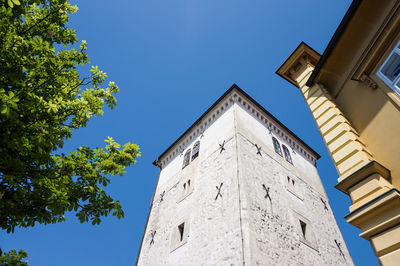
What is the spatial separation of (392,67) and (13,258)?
22.0m

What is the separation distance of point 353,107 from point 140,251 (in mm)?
15267

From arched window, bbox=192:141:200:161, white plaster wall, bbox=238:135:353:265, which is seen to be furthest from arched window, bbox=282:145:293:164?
arched window, bbox=192:141:200:161

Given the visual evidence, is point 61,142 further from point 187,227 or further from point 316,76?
point 187,227

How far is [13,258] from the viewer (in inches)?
621

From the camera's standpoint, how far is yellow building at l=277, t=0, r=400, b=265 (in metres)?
4.19

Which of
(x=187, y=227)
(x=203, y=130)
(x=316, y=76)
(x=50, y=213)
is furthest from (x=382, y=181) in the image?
(x=203, y=130)

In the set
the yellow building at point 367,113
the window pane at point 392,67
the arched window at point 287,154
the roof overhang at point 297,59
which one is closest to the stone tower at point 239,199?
the arched window at point 287,154

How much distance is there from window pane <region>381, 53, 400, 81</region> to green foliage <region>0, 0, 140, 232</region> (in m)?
6.05

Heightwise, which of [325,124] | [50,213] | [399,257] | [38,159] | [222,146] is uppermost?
[222,146]

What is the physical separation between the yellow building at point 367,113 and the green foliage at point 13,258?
64.2 ft

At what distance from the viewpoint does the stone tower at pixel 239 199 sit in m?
10.7

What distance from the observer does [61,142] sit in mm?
5070

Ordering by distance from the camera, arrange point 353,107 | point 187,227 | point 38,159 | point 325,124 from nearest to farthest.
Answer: point 38,159 → point 353,107 → point 325,124 → point 187,227

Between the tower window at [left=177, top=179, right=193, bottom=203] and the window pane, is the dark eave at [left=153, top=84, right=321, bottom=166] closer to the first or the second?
the tower window at [left=177, top=179, right=193, bottom=203]
